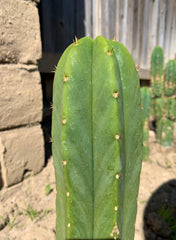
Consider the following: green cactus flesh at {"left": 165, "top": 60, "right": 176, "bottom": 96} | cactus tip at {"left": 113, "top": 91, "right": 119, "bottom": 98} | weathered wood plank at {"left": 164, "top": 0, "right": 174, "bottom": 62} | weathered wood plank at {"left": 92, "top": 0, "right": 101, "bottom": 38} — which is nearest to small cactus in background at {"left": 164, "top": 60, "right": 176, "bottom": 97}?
green cactus flesh at {"left": 165, "top": 60, "right": 176, "bottom": 96}

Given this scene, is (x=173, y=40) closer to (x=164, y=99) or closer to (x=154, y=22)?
(x=154, y=22)

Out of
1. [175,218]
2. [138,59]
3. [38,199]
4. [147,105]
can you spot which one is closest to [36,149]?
[38,199]

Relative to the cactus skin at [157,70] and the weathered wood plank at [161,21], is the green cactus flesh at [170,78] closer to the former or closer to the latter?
the cactus skin at [157,70]

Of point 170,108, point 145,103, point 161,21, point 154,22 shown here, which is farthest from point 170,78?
point 161,21

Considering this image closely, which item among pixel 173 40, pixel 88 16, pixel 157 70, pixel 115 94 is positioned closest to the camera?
pixel 115 94

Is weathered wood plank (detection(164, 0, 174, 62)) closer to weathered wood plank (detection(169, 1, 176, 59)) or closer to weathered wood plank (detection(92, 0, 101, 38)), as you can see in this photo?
weathered wood plank (detection(169, 1, 176, 59))

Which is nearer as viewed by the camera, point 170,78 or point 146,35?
point 170,78

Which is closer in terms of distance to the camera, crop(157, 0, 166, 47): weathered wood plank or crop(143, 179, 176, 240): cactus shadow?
crop(143, 179, 176, 240): cactus shadow
